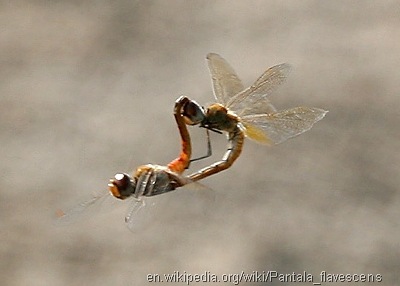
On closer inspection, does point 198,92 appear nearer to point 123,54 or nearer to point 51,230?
point 123,54

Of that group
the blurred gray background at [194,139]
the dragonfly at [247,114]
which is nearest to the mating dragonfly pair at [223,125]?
the dragonfly at [247,114]

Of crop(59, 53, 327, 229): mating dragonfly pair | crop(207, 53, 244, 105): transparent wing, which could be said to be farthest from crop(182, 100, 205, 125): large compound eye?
crop(207, 53, 244, 105): transparent wing

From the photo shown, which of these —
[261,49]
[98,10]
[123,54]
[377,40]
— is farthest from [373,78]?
[98,10]

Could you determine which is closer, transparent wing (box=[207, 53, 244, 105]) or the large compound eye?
the large compound eye

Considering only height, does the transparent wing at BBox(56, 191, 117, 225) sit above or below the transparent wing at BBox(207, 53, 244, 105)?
below

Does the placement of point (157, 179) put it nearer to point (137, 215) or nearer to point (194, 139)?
point (137, 215)

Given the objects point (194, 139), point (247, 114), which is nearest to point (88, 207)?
point (247, 114)

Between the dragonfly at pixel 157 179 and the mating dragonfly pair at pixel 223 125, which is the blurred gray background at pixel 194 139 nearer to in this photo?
the mating dragonfly pair at pixel 223 125

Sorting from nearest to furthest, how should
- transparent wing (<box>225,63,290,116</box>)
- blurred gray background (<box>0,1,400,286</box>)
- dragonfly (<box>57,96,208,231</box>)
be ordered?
dragonfly (<box>57,96,208,231</box>)
transparent wing (<box>225,63,290,116</box>)
blurred gray background (<box>0,1,400,286</box>)

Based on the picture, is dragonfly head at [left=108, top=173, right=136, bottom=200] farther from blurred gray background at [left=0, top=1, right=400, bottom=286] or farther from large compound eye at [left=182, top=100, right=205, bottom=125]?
blurred gray background at [left=0, top=1, right=400, bottom=286]
